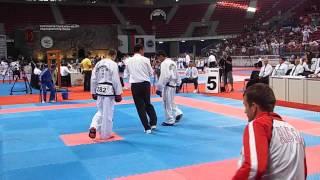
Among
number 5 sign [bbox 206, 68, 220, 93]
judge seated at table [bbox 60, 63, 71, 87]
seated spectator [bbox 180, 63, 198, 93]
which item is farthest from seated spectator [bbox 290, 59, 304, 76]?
judge seated at table [bbox 60, 63, 71, 87]

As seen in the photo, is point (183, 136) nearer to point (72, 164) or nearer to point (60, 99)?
point (72, 164)

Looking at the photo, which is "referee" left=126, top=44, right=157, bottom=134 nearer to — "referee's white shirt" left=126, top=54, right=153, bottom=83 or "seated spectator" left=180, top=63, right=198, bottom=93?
"referee's white shirt" left=126, top=54, right=153, bottom=83

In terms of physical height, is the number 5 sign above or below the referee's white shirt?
below

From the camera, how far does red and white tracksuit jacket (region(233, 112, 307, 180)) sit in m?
2.12

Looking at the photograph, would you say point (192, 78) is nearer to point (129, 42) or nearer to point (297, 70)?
point (297, 70)

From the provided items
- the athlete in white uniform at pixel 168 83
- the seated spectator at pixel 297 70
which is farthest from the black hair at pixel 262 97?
the seated spectator at pixel 297 70

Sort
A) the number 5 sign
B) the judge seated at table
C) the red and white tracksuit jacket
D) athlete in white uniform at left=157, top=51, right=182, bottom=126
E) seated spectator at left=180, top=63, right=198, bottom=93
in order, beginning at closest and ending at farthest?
the red and white tracksuit jacket
athlete in white uniform at left=157, top=51, right=182, bottom=126
the number 5 sign
seated spectator at left=180, top=63, right=198, bottom=93
the judge seated at table

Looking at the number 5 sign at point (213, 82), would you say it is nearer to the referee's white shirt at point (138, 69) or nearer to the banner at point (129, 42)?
the referee's white shirt at point (138, 69)

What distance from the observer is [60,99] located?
14672 millimetres

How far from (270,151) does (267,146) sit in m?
0.07

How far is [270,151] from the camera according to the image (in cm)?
219

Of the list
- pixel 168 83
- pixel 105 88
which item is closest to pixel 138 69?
pixel 105 88

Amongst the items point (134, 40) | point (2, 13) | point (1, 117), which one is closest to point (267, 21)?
point (134, 40)

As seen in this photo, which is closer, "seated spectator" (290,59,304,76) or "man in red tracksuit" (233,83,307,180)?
"man in red tracksuit" (233,83,307,180)
